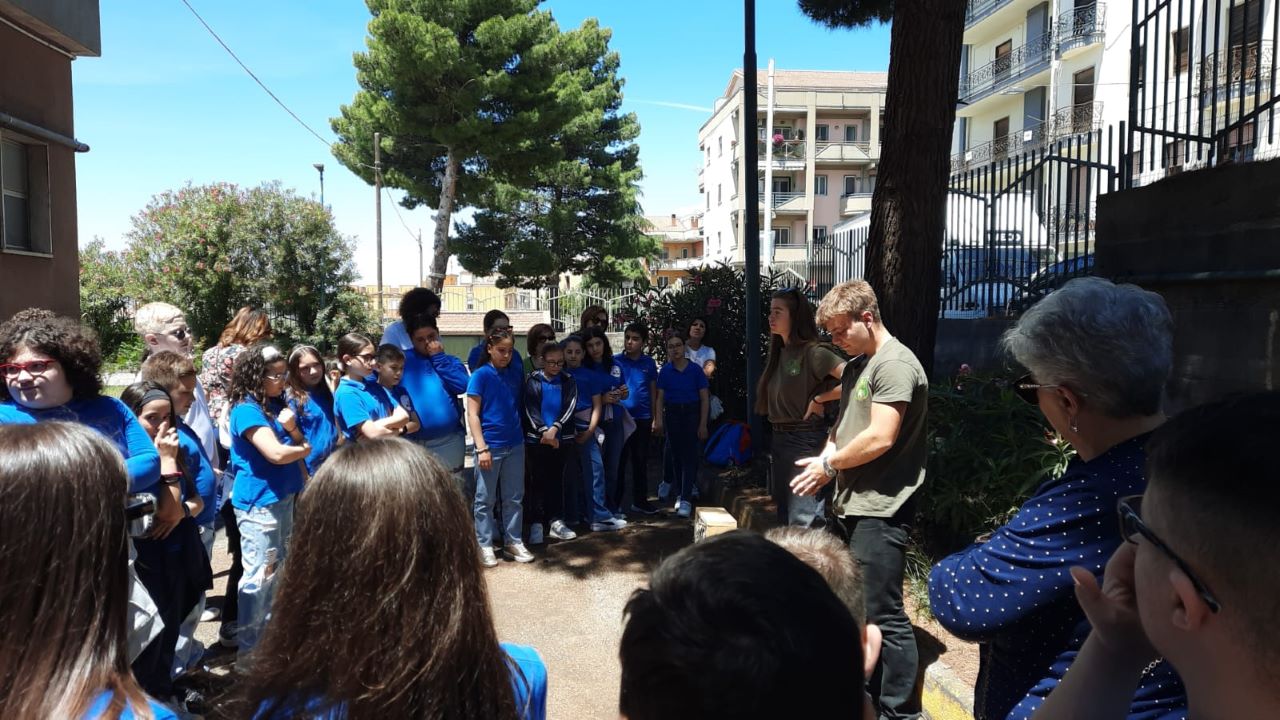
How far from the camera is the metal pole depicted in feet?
24.3

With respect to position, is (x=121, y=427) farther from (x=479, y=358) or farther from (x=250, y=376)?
(x=479, y=358)

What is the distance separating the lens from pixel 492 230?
26406 mm

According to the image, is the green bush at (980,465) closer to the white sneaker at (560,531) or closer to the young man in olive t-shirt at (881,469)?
the young man in olive t-shirt at (881,469)

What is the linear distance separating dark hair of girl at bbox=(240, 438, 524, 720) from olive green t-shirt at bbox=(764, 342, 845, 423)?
365 centimetres

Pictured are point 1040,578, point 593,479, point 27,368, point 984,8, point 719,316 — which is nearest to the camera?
point 1040,578

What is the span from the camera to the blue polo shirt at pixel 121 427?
305 centimetres

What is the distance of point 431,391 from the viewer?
5.47 meters

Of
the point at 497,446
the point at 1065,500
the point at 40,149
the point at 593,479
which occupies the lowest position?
the point at 593,479

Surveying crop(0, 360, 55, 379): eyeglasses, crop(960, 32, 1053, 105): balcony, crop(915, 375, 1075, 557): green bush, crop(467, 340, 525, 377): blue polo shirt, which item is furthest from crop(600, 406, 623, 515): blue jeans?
crop(960, 32, 1053, 105): balcony

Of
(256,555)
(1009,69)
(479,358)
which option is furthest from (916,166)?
(1009,69)

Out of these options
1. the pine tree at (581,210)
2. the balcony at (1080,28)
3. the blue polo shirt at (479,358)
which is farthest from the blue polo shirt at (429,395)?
the balcony at (1080,28)

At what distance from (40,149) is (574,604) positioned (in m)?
9.59

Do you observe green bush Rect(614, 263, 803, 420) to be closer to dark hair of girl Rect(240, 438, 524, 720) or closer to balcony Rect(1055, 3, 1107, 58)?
dark hair of girl Rect(240, 438, 524, 720)

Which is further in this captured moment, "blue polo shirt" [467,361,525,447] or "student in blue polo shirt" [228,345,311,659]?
"blue polo shirt" [467,361,525,447]
